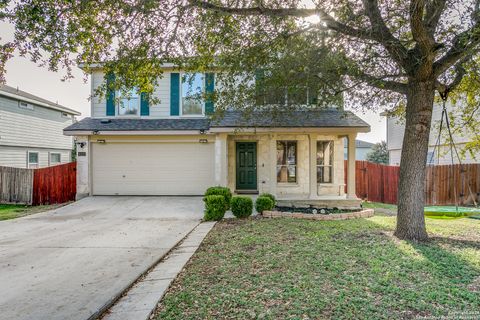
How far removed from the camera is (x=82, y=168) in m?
12.8

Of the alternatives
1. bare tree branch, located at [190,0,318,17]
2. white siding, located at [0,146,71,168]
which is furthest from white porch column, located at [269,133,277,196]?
white siding, located at [0,146,71,168]

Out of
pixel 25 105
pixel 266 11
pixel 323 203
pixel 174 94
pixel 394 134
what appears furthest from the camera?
pixel 394 134

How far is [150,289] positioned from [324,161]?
9990 millimetres

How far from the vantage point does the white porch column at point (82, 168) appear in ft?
41.8

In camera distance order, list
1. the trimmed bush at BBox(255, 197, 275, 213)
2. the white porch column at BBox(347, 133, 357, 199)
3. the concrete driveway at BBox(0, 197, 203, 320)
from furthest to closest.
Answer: the white porch column at BBox(347, 133, 357, 199)
the trimmed bush at BBox(255, 197, 275, 213)
the concrete driveway at BBox(0, 197, 203, 320)

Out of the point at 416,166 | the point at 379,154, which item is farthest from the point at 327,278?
the point at 379,154

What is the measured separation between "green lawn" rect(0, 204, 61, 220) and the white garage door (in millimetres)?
2099

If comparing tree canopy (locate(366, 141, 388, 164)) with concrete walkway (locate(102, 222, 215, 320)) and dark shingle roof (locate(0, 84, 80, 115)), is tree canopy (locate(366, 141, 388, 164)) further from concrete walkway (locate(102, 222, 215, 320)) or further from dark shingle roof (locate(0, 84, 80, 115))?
concrete walkway (locate(102, 222, 215, 320))

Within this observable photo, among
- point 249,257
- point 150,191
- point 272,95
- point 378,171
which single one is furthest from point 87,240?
point 378,171

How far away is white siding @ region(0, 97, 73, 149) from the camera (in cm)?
1593

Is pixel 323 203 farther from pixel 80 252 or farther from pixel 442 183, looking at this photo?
pixel 80 252

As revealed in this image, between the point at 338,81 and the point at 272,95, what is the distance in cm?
158

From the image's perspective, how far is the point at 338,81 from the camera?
290 inches

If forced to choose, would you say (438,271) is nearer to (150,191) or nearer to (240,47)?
(240,47)
